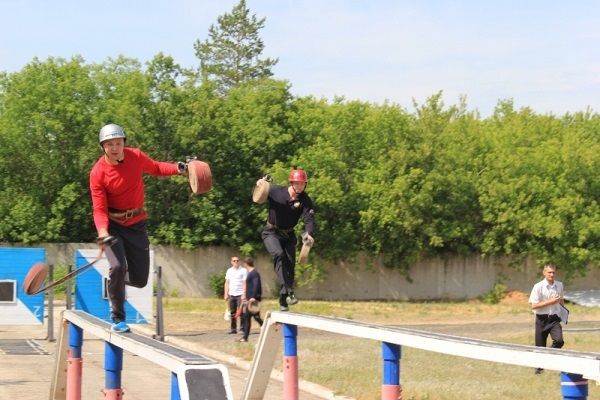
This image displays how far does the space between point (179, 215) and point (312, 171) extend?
644 centimetres

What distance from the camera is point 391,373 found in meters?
8.24

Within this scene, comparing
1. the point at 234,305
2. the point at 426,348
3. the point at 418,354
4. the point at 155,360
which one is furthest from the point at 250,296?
the point at 155,360

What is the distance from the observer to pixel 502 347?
6.34m

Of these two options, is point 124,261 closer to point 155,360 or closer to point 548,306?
point 155,360

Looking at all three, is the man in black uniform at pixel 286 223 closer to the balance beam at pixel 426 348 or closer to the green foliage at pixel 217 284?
the balance beam at pixel 426 348

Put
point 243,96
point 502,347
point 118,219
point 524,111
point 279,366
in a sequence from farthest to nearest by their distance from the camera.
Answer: point 524,111 < point 243,96 < point 279,366 < point 118,219 < point 502,347

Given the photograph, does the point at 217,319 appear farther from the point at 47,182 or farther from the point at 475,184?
the point at 475,184

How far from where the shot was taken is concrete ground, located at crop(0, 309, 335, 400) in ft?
45.4

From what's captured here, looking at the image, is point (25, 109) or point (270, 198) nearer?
point (270, 198)

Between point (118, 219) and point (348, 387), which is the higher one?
point (118, 219)

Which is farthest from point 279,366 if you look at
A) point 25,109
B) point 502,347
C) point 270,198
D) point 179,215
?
point 25,109

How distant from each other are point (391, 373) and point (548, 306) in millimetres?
8860

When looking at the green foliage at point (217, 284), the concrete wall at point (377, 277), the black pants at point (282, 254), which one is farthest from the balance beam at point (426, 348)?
the concrete wall at point (377, 277)

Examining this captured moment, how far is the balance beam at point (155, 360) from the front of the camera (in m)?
5.57
